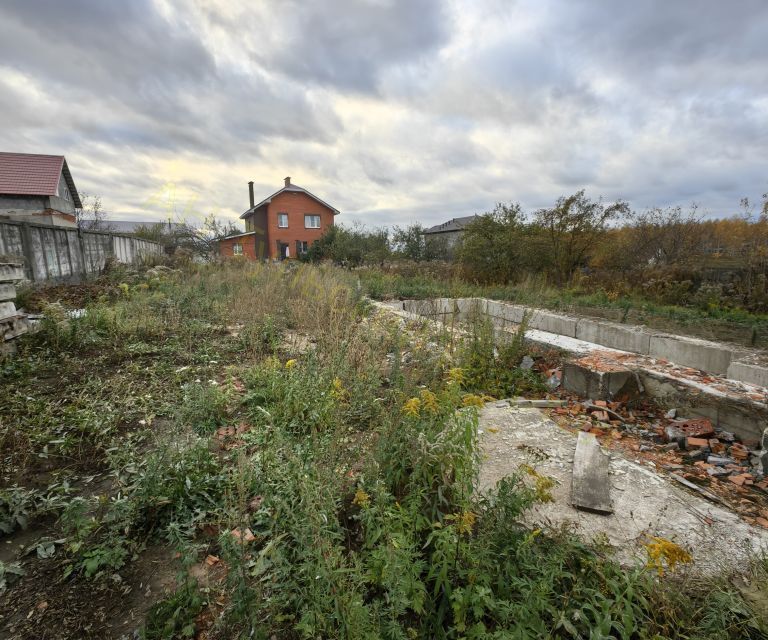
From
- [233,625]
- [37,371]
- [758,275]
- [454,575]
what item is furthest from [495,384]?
[758,275]

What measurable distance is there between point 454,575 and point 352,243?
1917cm

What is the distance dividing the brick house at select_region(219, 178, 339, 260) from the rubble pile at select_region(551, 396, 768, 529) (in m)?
27.7

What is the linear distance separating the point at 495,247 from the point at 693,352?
7.03 meters

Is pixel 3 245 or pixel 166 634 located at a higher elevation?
pixel 3 245

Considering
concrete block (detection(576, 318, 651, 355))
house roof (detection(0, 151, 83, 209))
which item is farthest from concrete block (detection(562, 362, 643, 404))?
house roof (detection(0, 151, 83, 209))

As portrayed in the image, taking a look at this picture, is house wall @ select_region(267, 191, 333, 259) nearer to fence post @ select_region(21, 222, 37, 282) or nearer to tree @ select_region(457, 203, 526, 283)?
tree @ select_region(457, 203, 526, 283)

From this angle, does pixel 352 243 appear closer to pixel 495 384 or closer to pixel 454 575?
pixel 495 384

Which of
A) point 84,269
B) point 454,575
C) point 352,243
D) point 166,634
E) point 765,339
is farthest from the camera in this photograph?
point 352,243

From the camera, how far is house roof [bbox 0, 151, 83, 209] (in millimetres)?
15492

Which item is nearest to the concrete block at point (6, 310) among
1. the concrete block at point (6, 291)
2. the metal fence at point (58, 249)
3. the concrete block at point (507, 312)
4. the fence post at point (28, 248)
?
the concrete block at point (6, 291)

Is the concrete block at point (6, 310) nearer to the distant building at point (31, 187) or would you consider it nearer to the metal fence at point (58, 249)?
the metal fence at point (58, 249)

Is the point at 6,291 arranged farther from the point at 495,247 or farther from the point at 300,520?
the point at 495,247

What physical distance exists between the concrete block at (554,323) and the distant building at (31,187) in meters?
18.0

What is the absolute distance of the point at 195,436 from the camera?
2.76 m
